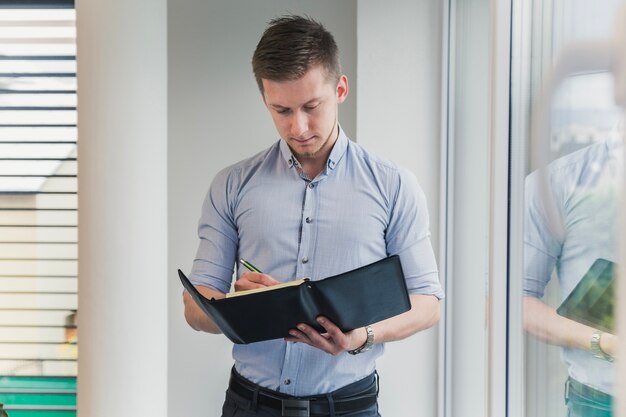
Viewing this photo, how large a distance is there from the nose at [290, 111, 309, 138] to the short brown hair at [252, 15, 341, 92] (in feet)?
0.30

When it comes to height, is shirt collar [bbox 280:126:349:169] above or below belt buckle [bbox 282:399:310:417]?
above

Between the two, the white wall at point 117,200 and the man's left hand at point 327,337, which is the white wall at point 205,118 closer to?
the white wall at point 117,200

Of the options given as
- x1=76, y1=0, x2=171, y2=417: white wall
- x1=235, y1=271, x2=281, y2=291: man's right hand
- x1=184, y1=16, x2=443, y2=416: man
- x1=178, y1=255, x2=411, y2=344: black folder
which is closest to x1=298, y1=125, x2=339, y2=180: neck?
x1=184, y1=16, x2=443, y2=416: man

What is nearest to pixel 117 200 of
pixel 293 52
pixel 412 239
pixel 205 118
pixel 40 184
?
pixel 205 118

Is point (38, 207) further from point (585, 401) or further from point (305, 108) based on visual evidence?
point (585, 401)

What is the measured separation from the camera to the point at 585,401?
155cm

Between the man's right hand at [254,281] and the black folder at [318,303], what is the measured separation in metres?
0.10

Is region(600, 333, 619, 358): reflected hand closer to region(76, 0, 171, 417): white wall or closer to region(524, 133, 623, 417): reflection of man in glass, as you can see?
region(524, 133, 623, 417): reflection of man in glass

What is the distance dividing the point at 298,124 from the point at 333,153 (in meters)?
0.14

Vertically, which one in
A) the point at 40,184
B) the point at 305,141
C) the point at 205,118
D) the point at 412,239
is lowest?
the point at 412,239

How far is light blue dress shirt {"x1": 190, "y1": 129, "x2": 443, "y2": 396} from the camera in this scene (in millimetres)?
2273

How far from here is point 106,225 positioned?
3037 millimetres

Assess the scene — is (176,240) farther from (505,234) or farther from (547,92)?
(547,92)

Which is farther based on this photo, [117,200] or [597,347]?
[117,200]
